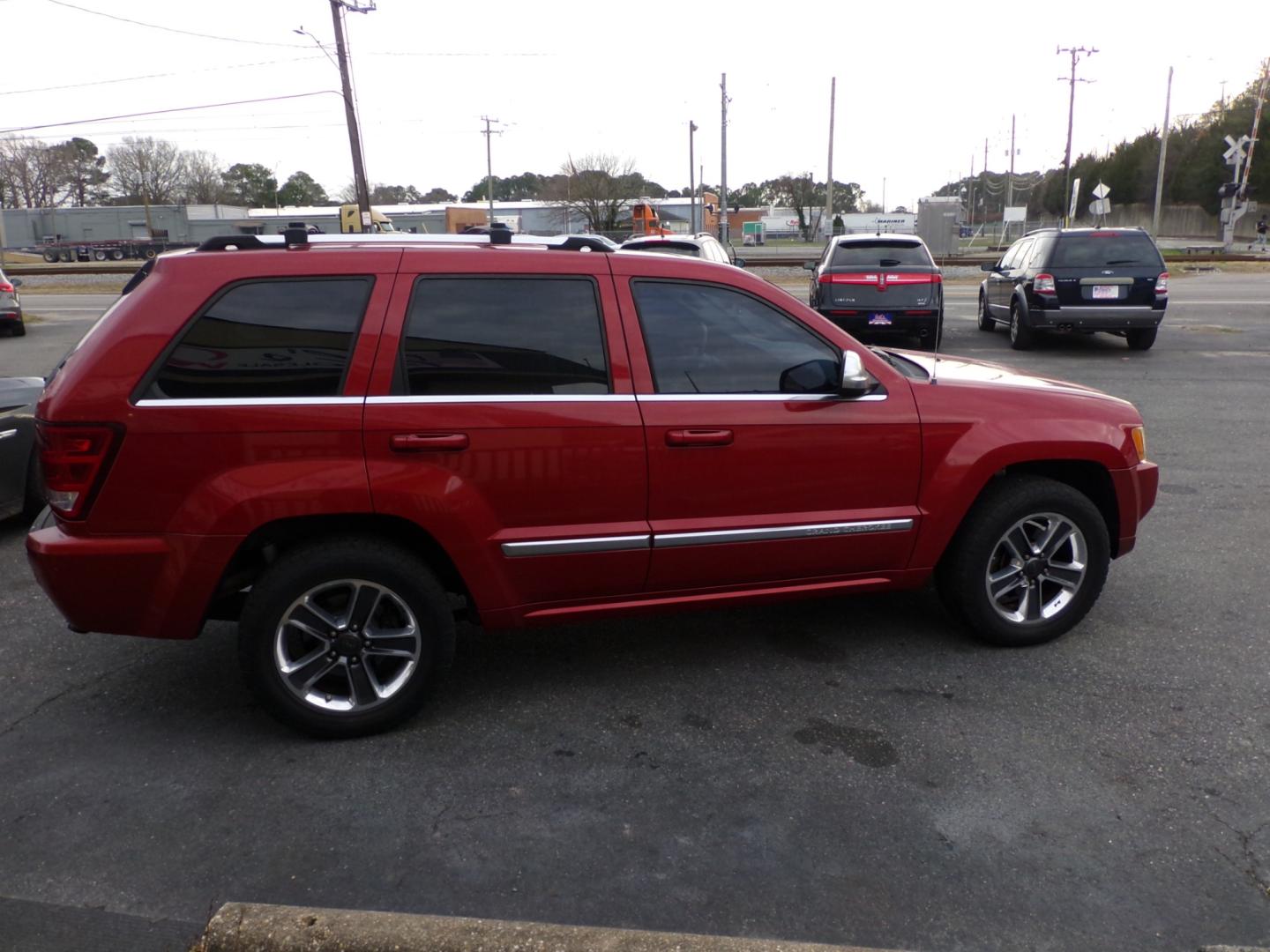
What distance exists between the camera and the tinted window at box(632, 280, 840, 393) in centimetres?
384

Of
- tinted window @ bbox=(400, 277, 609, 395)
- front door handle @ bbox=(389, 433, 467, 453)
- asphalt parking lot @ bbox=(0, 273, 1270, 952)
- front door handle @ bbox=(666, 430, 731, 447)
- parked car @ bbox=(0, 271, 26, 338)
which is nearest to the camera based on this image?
asphalt parking lot @ bbox=(0, 273, 1270, 952)

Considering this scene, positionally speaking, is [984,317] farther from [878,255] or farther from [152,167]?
[152,167]

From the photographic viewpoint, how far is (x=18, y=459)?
6.03 meters

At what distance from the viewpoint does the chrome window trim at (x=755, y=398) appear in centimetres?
376

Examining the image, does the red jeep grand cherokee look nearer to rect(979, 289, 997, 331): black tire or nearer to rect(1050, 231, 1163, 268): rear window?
rect(1050, 231, 1163, 268): rear window

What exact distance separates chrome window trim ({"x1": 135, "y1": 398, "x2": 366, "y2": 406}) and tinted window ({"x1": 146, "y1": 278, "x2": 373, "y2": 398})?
18mm

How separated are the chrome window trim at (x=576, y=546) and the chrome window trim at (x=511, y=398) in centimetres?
52

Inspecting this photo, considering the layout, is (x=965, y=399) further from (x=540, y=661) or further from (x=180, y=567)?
(x=180, y=567)

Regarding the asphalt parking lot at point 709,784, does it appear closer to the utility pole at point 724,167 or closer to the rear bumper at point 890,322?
the rear bumper at point 890,322

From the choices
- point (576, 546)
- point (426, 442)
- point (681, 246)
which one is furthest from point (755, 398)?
point (681, 246)

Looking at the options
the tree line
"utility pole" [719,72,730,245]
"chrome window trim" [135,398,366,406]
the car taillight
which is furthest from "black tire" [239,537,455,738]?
the tree line

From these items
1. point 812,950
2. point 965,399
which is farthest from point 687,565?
point 812,950

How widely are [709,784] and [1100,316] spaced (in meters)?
12.2

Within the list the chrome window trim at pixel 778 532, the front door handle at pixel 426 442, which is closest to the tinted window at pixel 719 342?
the chrome window trim at pixel 778 532
